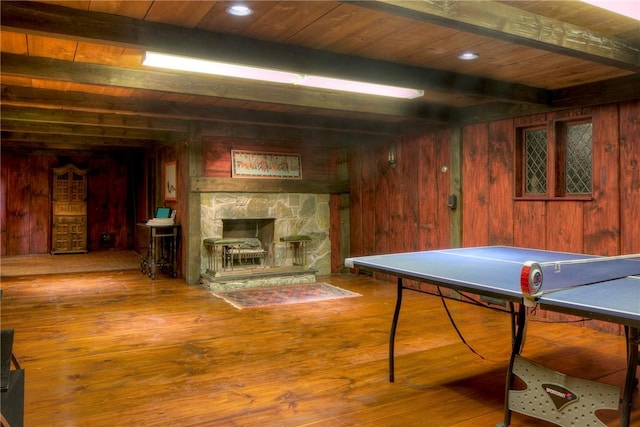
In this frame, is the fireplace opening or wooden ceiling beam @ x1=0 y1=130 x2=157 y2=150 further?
wooden ceiling beam @ x1=0 y1=130 x2=157 y2=150

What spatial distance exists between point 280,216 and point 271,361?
3.62 m

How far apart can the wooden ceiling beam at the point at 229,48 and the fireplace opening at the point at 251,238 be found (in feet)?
9.46

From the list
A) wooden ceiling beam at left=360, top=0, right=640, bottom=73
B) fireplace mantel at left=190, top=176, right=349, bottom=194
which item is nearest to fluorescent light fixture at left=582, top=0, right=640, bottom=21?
wooden ceiling beam at left=360, top=0, right=640, bottom=73

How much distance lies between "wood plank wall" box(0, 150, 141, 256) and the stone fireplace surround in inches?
198

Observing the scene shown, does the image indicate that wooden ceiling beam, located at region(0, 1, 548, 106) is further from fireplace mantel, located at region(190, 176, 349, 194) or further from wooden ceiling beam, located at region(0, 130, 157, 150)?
wooden ceiling beam, located at region(0, 130, 157, 150)

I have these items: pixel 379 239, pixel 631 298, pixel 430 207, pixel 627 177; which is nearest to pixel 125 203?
pixel 379 239

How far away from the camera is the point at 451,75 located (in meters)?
3.82

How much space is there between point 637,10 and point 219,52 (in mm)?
2227

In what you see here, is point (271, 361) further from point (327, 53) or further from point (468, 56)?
point (468, 56)

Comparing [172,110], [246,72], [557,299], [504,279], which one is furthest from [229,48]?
[172,110]

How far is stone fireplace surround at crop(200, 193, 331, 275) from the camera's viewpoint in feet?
20.9

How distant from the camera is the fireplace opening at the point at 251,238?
262 inches

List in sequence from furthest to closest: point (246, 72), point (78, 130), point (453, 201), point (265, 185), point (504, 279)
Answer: point (78, 130) → point (265, 185) → point (453, 201) → point (246, 72) → point (504, 279)

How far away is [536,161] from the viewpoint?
15.3ft
